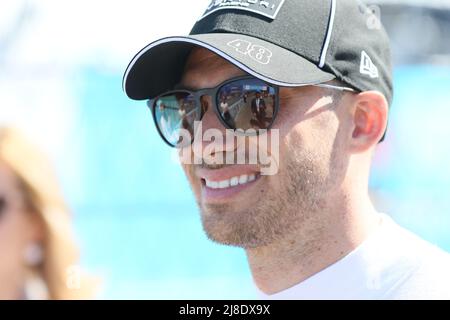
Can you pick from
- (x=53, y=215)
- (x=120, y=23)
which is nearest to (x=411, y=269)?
(x=53, y=215)

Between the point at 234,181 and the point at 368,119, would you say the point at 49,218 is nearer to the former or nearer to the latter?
the point at 234,181

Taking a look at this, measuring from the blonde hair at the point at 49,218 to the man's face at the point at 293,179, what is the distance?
1046 millimetres

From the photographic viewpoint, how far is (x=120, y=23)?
6.06 m

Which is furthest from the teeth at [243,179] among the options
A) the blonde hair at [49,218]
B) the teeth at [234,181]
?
the blonde hair at [49,218]

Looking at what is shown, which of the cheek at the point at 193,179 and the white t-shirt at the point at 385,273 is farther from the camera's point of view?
the cheek at the point at 193,179

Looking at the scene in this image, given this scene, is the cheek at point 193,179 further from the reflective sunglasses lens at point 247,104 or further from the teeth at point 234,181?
the reflective sunglasses lens at point 247,104

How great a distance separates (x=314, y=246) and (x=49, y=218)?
1.27m

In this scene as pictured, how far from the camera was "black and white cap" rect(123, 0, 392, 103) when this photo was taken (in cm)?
185

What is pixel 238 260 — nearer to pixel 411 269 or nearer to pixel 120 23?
pixel 120 23

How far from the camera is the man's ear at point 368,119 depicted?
1973mm

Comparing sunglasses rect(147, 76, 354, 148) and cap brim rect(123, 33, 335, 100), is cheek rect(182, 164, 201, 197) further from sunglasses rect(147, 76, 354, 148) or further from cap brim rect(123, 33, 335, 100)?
cap brim rect(123, 33, 335, 100)

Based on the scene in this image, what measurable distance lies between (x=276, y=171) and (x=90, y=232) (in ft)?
13.2

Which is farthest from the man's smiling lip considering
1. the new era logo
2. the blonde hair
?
the blonde hair

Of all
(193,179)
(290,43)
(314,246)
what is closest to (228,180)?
(193,179)
